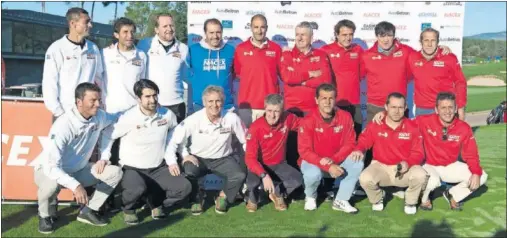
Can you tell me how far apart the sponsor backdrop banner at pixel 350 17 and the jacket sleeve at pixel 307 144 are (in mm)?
1908

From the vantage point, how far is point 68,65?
4.93 m

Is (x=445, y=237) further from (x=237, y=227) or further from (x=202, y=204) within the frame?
(x=202, y=204)

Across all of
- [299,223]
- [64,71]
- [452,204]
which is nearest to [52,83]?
[64,71]

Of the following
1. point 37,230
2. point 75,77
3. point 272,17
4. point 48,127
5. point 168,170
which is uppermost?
point 272,17

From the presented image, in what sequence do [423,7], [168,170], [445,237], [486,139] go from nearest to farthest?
[445,237], [168,170], [423,7], [486,139]

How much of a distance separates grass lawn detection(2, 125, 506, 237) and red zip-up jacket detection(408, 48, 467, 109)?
4.18 feet

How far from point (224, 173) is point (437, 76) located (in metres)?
2.83

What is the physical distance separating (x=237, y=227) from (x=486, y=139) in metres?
8.30

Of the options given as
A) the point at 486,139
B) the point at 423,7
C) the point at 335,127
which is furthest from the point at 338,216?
the point at 486,139

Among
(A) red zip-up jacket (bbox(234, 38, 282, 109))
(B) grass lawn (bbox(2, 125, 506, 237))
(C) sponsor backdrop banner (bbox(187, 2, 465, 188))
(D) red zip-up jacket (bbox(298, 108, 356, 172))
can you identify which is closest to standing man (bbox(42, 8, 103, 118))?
(B) grass lawn (bbox(2, 125, 506, 237))

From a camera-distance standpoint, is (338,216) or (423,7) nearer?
(338,216)

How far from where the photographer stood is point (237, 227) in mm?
4570

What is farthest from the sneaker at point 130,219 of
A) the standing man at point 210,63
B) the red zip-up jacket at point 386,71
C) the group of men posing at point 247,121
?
the red zip-up jacket at point 386,71

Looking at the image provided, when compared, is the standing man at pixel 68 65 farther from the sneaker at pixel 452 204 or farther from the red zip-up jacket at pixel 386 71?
the sneaker at pixel 452 204
